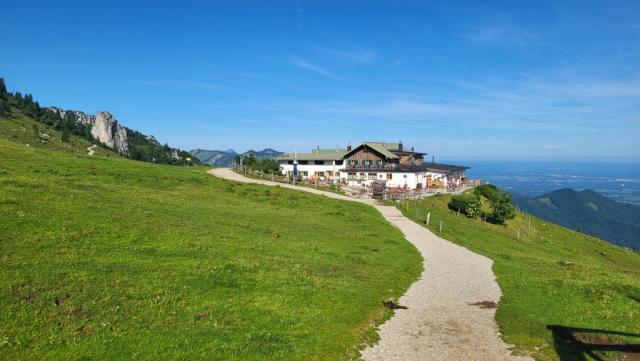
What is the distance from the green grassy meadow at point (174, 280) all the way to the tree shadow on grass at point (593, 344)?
23.1 feet

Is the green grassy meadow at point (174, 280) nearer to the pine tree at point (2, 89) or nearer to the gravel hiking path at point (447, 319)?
the gravel hiking path at point (447, 319)

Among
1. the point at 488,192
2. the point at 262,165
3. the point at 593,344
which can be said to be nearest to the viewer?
the point at 593,344

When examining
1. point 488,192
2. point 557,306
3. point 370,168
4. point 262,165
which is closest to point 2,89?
point 262,165

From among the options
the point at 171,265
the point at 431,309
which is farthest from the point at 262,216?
the point at 431,309

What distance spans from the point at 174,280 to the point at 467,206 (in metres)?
66.4

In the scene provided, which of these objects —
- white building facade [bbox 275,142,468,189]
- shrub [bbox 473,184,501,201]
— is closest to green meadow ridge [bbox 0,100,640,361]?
shrub [bbox 473,184,501,201]

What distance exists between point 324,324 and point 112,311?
302 inches

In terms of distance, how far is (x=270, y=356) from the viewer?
13.9 meters

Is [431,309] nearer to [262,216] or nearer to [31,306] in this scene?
[31,306]

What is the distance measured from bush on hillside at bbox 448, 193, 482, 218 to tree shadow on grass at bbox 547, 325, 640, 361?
59.1 m

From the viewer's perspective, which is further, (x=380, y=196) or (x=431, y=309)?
(x=380, y=196)

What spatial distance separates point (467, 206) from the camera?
7700 cm

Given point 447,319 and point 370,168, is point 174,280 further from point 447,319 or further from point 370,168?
point 370,168

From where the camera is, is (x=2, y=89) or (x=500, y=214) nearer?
(x=500, y=214)
